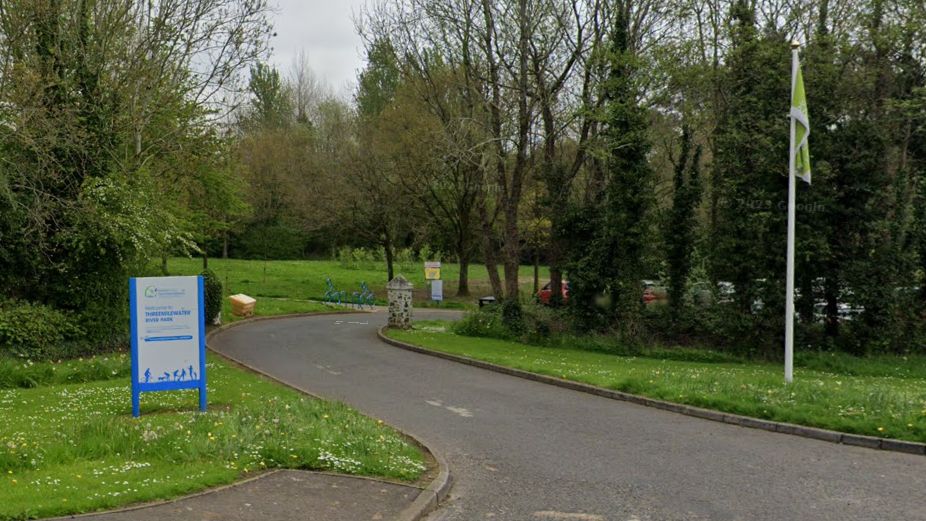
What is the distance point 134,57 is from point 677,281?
18.1 meters

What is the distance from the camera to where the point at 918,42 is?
2172 centimetres

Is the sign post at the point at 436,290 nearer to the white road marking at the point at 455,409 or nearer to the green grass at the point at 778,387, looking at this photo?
the green grass at the point at 778,387

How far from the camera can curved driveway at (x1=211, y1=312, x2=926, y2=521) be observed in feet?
23.7

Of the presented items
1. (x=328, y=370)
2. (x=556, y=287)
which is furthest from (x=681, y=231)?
(x=328, y=370)

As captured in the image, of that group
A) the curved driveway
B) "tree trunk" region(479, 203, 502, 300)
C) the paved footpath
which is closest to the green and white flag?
the curved driveway

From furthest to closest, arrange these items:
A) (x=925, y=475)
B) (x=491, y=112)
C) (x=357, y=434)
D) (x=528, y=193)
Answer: (x=528, y=193), (x=491, y=112), (x=357, y=434), (x=925, y=475)

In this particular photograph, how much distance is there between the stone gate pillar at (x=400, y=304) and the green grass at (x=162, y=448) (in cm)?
1374

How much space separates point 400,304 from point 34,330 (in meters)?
11.6

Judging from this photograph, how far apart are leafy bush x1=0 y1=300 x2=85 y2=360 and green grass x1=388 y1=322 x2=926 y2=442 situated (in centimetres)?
934

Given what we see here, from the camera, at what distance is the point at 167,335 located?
10922 millimetres

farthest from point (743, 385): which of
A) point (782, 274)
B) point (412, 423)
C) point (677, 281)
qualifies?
point (677, 281)

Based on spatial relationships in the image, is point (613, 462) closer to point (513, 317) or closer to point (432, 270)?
point (513, 317)

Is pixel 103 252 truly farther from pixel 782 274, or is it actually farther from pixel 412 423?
pixel 782 274

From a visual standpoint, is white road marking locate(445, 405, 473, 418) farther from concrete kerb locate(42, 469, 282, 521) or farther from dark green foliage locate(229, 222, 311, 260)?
dark green foliage locate(229, 222, 311, 260)
